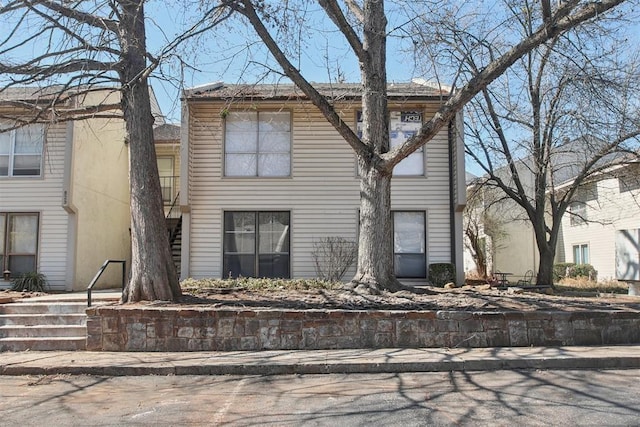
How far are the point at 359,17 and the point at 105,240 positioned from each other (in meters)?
10.6

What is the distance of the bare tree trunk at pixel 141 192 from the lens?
9148mm

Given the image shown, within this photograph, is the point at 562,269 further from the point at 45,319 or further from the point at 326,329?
the point at 45,319

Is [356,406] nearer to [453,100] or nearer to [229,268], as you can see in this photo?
[453,100]

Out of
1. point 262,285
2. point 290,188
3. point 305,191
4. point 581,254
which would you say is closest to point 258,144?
point 290,188

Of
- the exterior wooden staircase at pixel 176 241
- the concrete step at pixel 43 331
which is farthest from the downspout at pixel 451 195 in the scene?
the concrete step at pixel 43 331

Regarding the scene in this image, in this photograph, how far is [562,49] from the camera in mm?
10055

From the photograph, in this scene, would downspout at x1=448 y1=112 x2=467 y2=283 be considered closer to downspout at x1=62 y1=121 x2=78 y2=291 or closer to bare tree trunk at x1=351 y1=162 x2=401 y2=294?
bare tree trunk at x1=351 y1=162 x2=401 y2=294

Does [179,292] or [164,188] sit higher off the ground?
[164,188]

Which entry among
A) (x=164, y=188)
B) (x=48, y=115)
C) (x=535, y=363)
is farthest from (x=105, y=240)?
(x=535, y=363)

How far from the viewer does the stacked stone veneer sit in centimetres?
834

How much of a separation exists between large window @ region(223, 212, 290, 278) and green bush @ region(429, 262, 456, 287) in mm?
3946

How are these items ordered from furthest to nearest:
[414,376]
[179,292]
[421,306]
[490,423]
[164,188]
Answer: [164,188]
[179,292]
[421,306]
[414,376]
[490,423]

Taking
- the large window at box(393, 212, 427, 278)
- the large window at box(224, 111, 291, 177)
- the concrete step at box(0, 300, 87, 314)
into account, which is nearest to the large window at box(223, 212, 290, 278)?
the large window at box(224, 111, 291, 177)

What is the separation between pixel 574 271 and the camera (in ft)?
74.4
